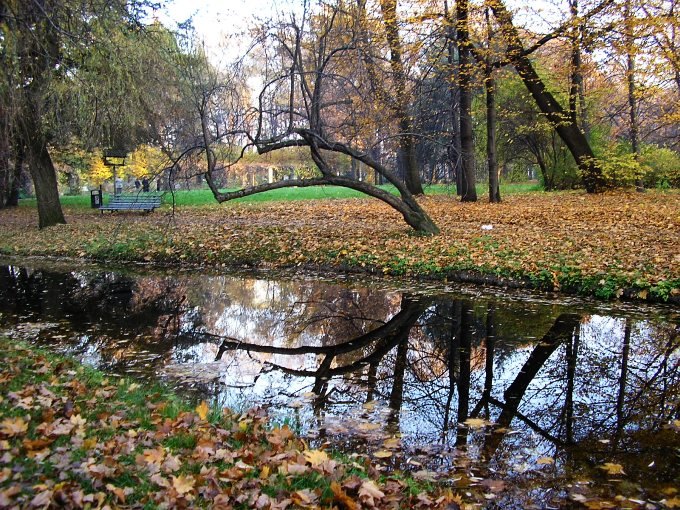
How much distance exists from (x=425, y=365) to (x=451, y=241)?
6073 millimetres

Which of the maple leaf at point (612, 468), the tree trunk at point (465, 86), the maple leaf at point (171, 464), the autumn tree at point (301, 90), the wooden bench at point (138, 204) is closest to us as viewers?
the maple leaf at point (171, 464)

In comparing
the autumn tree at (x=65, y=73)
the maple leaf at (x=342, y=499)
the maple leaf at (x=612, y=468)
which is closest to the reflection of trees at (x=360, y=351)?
the maple leaf at (x=612, y=468)

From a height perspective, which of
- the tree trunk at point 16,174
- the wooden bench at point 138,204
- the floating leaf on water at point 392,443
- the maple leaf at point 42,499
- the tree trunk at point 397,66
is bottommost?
the floating leaf on water at point 392,443

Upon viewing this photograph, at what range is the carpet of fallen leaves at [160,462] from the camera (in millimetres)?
3053

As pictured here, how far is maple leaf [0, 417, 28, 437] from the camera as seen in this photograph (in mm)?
3598

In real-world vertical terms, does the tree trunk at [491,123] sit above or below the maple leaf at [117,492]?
above

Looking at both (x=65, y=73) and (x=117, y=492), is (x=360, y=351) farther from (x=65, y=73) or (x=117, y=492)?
(x=65, y=73)

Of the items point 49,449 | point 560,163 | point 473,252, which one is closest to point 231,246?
point 473,252

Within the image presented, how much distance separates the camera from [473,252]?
11.1 meters

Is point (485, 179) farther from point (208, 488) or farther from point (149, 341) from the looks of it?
point (208, 488)

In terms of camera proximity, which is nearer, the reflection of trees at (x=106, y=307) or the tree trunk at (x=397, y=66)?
the reflection of trees at (x=106, y=307)

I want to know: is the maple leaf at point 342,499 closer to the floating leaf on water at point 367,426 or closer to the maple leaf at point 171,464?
the maple leaf at point 171,464

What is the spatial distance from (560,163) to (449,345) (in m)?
20.0

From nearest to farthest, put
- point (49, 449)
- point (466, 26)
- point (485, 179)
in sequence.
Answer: point (49, 449) < point (466, 26) < point (485, 179)
